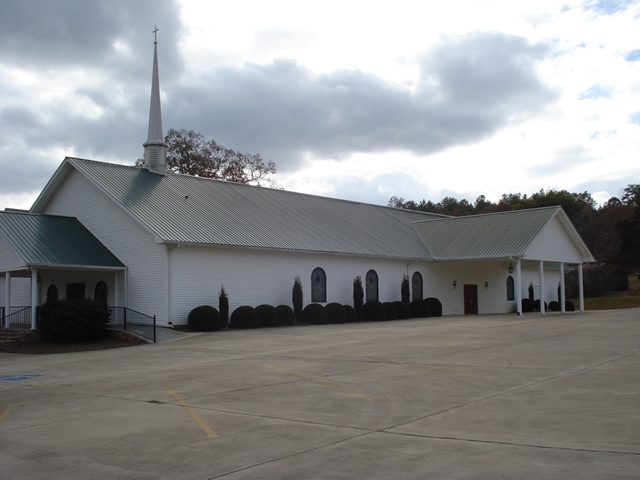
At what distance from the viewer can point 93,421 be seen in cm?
1002

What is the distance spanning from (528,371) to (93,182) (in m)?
23.1

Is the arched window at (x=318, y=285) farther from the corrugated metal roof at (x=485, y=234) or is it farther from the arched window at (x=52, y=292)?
the arched window at (x=52, y=292)

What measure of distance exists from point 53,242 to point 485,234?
79.0 ft

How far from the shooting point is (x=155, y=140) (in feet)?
118

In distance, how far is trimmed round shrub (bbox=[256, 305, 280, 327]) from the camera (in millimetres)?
29919

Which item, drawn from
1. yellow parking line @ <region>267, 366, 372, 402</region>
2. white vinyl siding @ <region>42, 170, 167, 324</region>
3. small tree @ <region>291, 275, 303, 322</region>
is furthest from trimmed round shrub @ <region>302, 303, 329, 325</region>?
yellow parking line @ <region>267, 366, 372, 402</region>

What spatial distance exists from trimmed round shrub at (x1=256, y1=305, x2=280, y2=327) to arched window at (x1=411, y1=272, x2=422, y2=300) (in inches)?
475

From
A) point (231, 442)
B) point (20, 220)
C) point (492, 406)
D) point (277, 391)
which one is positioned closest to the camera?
point (231, 442)

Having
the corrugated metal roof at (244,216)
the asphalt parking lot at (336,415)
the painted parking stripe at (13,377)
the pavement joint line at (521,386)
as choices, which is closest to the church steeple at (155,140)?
the corrugated metal roof at (244,216)

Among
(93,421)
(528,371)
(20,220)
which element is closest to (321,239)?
(20,220)

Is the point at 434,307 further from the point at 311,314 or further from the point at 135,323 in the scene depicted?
the point at 135,323

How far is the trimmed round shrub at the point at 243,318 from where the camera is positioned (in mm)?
29031

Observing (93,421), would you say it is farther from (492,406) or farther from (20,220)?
(20,220)

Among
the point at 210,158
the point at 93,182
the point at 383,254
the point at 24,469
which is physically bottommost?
the point at 24,469
